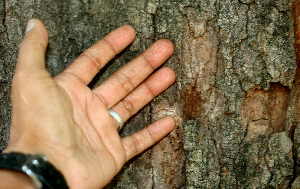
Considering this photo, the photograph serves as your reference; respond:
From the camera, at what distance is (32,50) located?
5.29 ft

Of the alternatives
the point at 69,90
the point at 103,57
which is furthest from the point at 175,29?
the point at 69,90

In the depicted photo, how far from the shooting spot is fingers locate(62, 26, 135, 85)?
1.88m

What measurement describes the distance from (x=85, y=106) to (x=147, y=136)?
43cm

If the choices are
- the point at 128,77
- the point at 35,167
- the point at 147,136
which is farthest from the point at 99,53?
the point at 35,167

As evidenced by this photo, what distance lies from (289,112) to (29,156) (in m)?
1.52

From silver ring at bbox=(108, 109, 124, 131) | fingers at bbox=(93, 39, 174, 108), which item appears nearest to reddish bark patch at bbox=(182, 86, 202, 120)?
fingers at bbox=(93, 39, 174, 108)

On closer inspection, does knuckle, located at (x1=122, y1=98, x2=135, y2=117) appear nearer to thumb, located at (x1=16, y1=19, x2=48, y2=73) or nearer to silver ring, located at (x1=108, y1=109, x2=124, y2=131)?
silver ring, located at (x1=108, y1=109, x2=124, y2=131)

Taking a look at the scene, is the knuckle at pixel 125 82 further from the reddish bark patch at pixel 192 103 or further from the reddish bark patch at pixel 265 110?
the reddish bark patch at pixel 265 110

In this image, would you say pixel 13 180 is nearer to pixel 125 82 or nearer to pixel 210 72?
pixel 125 82

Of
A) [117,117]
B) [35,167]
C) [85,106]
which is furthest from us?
[117,117]

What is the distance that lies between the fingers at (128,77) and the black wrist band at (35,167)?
0.57 meters

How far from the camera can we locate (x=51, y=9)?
1.93 m

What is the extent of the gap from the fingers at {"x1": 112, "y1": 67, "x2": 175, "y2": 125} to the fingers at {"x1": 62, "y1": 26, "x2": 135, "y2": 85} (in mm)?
265

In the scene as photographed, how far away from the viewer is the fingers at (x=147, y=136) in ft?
6.37
